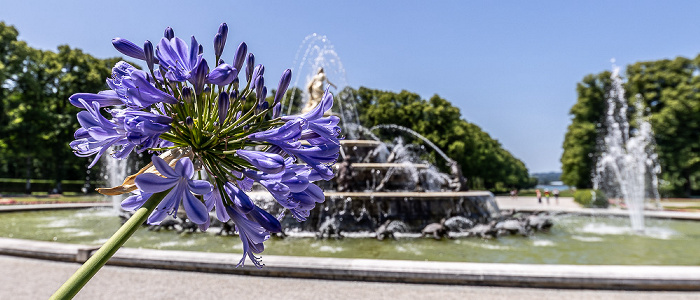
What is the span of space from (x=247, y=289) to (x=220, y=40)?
17.9ft

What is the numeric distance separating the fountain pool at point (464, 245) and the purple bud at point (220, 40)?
25.6ft

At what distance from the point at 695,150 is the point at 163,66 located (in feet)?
185

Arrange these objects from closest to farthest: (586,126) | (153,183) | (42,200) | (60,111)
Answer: (153,183) → (42,200) → (60,111) → (586,126)

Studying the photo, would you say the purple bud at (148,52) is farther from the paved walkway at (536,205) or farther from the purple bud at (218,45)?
the paved walkway at (536,205)

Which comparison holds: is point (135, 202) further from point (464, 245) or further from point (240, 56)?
point (464, 245)

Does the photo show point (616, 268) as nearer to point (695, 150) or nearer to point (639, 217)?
point (639, 217)

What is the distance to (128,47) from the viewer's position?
1398 mm

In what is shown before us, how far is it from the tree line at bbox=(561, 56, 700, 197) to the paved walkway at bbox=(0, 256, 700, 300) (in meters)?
47.2

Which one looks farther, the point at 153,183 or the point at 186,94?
the point at 186,94

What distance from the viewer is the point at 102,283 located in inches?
257

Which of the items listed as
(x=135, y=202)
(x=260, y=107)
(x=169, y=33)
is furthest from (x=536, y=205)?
(x=135, y=202)

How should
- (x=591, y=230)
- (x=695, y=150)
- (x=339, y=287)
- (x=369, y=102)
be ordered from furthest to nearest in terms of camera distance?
(x=369, y=102), (x=695, y=150), (x=591, y=230), (x=339, y=287)

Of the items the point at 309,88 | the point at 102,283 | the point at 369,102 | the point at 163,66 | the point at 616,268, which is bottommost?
the point at 102,283

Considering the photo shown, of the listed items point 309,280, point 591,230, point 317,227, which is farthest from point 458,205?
point 309,280
